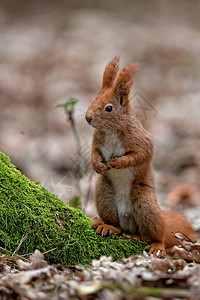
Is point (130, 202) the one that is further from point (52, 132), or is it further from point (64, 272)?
point (52, 132)

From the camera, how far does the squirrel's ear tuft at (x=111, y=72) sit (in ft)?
12.4

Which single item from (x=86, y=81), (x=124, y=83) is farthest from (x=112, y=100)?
(x=86, y=81)

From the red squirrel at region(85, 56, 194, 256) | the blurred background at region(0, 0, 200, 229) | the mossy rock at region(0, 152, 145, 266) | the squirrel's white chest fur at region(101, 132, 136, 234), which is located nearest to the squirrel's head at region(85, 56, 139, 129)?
the red squirrel at region(85, 56, 194, 256)

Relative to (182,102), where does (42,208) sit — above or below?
below

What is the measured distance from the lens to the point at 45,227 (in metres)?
3.29

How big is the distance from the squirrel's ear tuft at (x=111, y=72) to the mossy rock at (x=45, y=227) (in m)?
1.14

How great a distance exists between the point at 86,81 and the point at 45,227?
340 inches

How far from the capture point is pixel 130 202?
3820 mm

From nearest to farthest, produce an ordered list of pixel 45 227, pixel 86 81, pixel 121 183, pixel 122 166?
pixel 45 227 < pixel 122 166 < pixel 121 183 < pixel 86 81

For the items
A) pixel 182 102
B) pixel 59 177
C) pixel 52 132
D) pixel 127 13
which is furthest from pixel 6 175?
pixel 127 13

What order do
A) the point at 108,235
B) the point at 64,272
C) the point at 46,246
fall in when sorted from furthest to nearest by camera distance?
the point at 108,235, the point at 46,246, the point at 64,272

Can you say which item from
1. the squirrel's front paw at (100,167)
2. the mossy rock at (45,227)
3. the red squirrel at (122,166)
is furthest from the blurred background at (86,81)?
the mossy rock at (45,227)

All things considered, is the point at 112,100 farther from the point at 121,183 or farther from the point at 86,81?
the point at 86,81

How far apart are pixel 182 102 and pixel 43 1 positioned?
1014 centimetres
